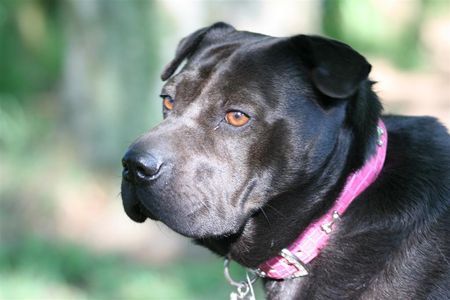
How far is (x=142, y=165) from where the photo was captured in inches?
118

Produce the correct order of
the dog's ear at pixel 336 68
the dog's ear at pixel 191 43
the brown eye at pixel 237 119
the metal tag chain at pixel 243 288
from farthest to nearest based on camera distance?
the dog's ear at pixel 191 43, the metal tag chain at pixel 243 288, the brown eye at pixel 237 119, the dog's ear at pixel 336 68

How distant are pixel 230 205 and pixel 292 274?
1.29 feet

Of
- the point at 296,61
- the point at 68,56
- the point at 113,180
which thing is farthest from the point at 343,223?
the point at 68,56

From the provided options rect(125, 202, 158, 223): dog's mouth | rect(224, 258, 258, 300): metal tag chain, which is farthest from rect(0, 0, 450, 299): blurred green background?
rect(125, 202, 158, 223): dog's mouth

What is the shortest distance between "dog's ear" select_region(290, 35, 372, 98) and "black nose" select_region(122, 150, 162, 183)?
71cm

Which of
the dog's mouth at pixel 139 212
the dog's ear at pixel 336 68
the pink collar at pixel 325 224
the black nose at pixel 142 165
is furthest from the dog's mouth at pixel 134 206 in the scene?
the dog's ear at pixel 336 68

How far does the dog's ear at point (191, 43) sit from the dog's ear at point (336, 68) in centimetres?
80

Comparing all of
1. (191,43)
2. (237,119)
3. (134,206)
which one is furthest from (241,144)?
(191,43)

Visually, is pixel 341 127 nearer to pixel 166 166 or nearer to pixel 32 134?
pixel 166 166

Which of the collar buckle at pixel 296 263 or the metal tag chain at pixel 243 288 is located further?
the metal tag chain at pixel 243 288

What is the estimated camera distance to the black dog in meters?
3.01

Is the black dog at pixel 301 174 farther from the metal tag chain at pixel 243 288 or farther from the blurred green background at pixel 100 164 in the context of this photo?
the blurred green background at pixel 100 164

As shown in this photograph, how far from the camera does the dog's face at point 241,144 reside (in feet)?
9.97

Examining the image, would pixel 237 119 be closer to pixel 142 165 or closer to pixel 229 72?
pixel 229 72
